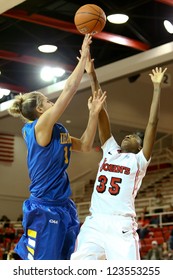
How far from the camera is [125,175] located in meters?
4.96

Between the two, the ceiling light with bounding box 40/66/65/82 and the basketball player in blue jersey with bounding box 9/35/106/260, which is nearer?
the basketball player in blue jersey with bounding box 9/35/106/260

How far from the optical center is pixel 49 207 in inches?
169

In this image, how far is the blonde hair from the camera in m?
4.46

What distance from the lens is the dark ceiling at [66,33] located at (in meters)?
11.3

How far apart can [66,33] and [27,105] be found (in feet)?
27.5

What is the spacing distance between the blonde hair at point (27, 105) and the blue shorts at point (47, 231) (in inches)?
24.7

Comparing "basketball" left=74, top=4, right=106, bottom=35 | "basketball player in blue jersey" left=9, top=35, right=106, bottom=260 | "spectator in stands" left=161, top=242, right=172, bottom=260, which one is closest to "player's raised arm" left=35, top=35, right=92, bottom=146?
"basketball player in blue jersey" left=9, top=35, right=106, bottom=260

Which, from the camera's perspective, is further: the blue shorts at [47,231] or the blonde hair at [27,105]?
the blonde hair at [27,105]

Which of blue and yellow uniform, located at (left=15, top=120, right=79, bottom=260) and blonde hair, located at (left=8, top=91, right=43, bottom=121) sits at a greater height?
blonde hair, located at (left=8, top=91, right=43, bottom=121)

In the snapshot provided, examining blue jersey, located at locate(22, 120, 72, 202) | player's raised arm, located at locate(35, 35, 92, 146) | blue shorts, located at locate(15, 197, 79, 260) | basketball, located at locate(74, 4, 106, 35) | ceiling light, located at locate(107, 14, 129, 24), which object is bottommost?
blue shorts, located at locate(15, 197, 79, 260)

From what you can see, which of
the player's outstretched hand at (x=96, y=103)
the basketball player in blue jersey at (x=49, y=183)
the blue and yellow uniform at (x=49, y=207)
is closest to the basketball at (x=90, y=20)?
the player's outstretched hand at (x=96, y=103)

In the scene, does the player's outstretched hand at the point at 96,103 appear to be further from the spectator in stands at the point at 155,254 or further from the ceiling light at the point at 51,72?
the spectator in stands at the point at 155,254

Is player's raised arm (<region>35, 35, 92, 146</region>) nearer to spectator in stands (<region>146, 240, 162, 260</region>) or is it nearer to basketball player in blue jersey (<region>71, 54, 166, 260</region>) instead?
basketball player in blue jersey (<region>71, 54, 166, 260</region>)

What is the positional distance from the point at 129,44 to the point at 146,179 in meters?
12.8
